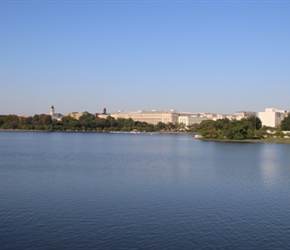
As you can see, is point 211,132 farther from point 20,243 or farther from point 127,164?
point 20,243

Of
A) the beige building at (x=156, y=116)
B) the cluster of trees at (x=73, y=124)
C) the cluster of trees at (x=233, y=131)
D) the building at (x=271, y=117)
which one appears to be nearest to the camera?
the cluster of trees at (x=233, y=131)

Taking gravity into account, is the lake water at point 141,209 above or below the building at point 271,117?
below

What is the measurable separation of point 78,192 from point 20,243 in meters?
A: 5.98

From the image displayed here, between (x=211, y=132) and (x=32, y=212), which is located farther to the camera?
(x=211, y=132)

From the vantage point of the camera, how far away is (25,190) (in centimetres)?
1566

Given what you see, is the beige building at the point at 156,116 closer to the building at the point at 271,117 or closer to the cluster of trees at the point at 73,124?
the cluster of trees at the point at 73,124

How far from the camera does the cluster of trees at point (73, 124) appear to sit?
374ft

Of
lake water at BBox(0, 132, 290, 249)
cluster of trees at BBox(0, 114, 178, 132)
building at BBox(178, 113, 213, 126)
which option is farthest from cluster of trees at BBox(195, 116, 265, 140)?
building at BBox(178, 113, 213, 126)

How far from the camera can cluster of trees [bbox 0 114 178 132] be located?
11388 cm

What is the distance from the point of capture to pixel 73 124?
374 feet

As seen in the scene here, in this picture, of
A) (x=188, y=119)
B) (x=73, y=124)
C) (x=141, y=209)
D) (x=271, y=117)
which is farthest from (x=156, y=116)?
(x=141, y=209)

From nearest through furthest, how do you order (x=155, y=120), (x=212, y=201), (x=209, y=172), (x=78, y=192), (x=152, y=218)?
Result: (x=152, y=218), (x=212, y=201), (x=78, y=192), (x=209, y=172), (x=155, y=120)

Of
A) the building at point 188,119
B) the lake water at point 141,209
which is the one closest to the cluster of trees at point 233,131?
the lake water at point 141,209

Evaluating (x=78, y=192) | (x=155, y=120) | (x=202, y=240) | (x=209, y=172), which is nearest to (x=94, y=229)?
(x=202, y=240)
